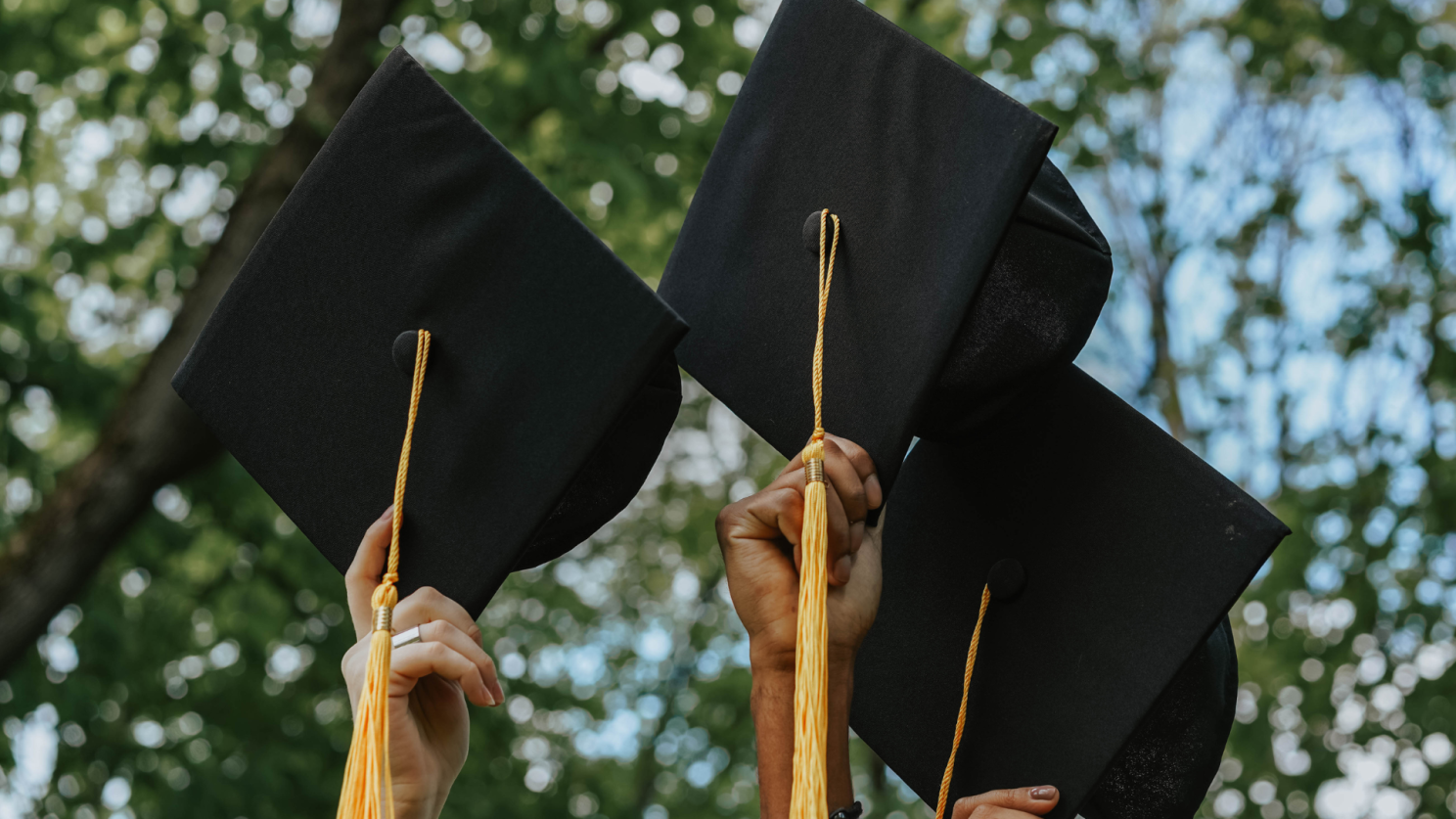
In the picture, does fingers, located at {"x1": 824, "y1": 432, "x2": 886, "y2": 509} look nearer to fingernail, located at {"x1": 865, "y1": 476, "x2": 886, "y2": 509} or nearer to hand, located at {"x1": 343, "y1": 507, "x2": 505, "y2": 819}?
fingernail, located at {"x1": 865, "y1": 476, "x2": 886, "y2": 509}

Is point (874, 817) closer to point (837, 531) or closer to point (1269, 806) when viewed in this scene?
point (1269, 806)

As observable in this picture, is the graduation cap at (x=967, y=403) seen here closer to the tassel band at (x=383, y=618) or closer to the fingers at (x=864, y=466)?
the fingers at (x=864, y=466)

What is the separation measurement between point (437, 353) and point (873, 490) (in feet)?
1.75

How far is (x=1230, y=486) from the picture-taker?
1429 mm

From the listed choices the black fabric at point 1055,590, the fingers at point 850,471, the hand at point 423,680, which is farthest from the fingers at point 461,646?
the black fabric at point 1055,590

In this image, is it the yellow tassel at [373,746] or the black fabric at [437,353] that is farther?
the black fabric at [437,353]

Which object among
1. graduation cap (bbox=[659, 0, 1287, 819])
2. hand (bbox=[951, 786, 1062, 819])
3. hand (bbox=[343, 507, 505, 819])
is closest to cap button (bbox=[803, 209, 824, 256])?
graduation cap (bbox=[659, 0, 1287, 819])

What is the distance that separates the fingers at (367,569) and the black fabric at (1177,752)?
101 cm

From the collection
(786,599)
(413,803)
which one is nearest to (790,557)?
(786,599)

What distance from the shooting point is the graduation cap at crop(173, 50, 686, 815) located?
50.5 inches

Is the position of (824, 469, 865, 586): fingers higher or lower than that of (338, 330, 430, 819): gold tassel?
higher

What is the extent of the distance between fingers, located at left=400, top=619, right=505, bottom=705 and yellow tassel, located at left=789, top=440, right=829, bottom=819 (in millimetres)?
331

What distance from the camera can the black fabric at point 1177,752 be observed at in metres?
1.59

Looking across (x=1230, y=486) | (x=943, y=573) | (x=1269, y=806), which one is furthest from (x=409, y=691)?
(x=1269, y=806)
